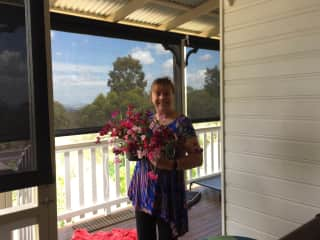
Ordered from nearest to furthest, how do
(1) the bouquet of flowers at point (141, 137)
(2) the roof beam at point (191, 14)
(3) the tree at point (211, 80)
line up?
(1) the bouquet of flowers at point (141, 137), (2) the roof beam at point (191, 14), (3) the tree at point (211, 80)

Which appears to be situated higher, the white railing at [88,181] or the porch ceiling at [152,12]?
the porch ceiling at [152,12]

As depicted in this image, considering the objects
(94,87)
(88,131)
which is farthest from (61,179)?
(94,87)

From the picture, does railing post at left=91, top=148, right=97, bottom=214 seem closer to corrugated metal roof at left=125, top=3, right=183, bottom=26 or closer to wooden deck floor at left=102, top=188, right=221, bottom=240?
wooden deck floor at left=102, top=188, right=221, bottom=240

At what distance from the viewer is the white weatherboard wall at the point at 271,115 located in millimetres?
1784

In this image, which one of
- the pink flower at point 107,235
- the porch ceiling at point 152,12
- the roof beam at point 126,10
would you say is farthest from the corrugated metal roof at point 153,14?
the pink flower at point 107,235

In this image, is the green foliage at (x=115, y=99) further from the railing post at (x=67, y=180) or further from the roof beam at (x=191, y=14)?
the roof beam at (x=191, y=14)

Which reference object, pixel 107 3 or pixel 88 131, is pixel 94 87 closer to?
pixel 88 131

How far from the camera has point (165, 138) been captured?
156 cm

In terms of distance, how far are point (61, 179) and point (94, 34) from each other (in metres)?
1.65

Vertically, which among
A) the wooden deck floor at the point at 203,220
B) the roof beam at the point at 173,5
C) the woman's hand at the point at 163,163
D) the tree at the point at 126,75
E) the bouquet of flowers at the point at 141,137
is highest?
the roof beam at the point at 173,5

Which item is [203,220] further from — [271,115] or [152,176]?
[152,176]

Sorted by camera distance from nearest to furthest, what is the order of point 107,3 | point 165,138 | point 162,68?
point 165,138 < point 107,3 < point 162,68

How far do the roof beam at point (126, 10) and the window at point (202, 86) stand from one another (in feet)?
4.75

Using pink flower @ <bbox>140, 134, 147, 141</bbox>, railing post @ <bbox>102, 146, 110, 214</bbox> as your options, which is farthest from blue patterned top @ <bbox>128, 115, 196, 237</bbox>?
railing post @ <bbox>102, 146, 110, 214</bbox>
